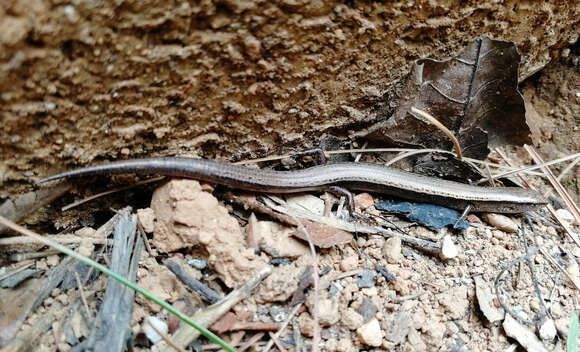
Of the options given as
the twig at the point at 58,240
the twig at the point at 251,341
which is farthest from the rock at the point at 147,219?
the twig at the point at 251,341

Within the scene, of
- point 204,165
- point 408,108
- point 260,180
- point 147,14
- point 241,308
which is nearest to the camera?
point 147,14

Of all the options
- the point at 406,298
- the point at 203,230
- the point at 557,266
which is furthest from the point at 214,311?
the point at 557,266

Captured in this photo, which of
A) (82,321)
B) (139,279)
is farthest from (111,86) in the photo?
(82,321)

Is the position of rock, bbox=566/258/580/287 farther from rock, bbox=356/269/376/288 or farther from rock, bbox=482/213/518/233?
rock, bbox=356/269/376/288

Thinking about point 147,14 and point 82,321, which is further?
point 82,321

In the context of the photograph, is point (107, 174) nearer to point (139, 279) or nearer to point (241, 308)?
point (139, 279)

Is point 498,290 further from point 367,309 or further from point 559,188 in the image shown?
point 559,188
